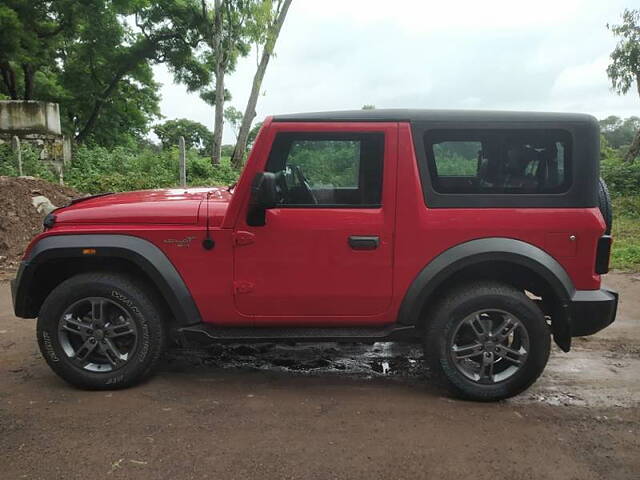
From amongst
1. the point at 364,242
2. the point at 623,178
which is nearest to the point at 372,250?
the point at 364,242

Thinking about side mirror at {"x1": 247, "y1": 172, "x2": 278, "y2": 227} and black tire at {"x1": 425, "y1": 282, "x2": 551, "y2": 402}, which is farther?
black tire at {"x1": 425, "y1": 282, "x2": 551, "y2": 402}

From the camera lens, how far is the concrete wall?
1191 cm

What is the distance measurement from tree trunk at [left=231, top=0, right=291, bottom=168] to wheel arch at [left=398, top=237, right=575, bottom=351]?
16414mm

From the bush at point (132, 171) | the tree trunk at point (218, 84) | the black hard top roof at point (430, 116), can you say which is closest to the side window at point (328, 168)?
the black hard top roof at point (430, 116)

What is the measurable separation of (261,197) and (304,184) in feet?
1.21

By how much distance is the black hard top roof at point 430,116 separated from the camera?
3184mm

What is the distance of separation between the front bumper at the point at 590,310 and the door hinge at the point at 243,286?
6.59ft

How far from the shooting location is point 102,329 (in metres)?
3.38

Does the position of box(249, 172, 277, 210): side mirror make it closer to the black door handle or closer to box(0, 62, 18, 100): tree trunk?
the black door handle

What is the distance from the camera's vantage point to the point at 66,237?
3.32 metres

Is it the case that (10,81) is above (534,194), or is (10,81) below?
above

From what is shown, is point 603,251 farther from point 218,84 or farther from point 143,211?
point 218,84

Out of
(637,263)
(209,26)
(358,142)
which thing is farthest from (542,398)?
(209,26)

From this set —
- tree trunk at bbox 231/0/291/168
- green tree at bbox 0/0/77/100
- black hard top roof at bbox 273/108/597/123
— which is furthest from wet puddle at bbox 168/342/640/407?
green tree at bbox 0/0/77/100
